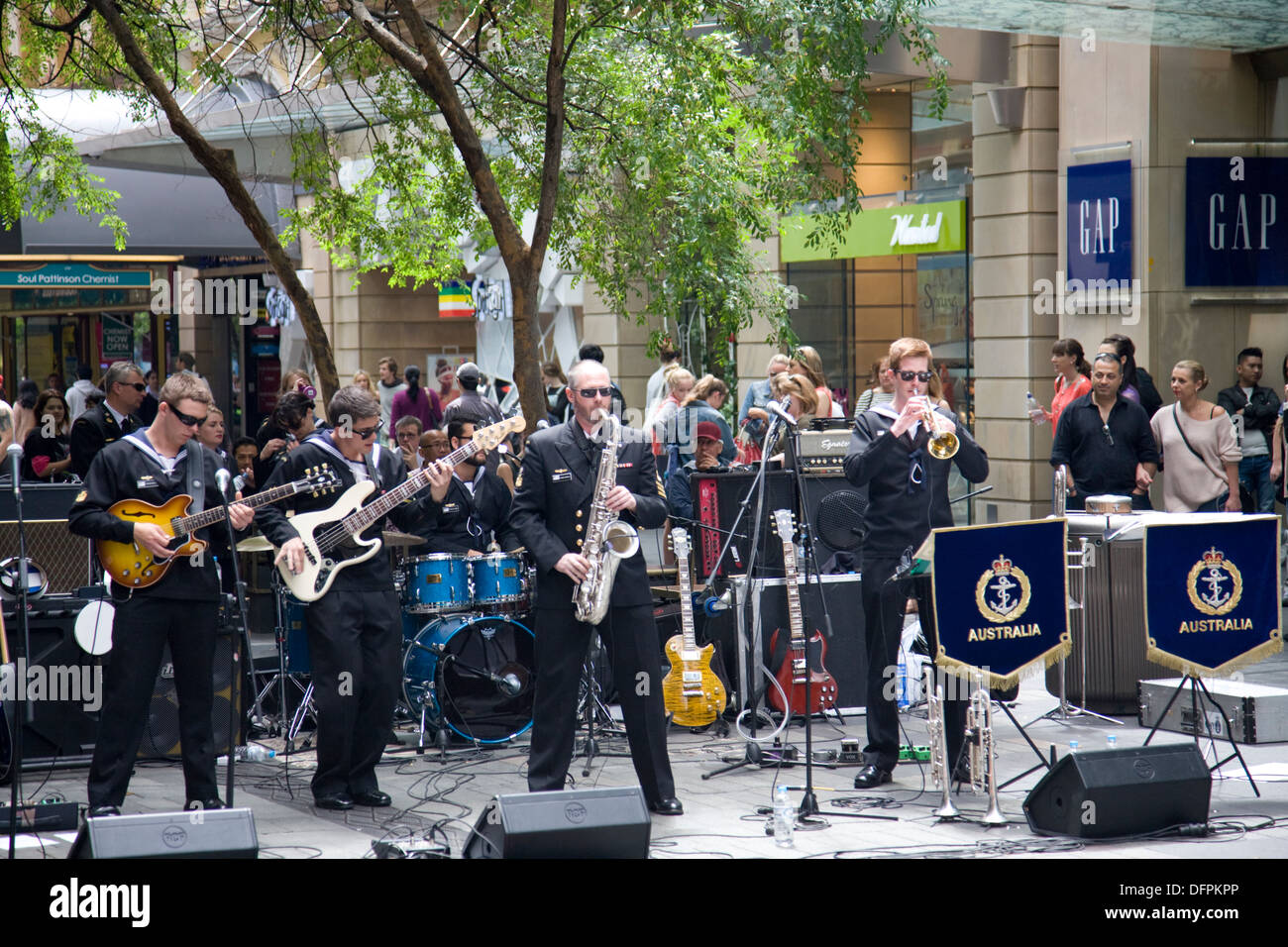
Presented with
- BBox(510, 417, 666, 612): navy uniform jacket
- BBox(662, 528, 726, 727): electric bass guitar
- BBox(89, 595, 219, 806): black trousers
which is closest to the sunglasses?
BBox(89, 595, 219, 806): black trousers

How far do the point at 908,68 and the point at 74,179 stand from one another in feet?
28.9

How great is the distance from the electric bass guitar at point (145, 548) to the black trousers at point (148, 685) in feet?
0.42

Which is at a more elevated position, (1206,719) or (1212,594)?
(1212,594)

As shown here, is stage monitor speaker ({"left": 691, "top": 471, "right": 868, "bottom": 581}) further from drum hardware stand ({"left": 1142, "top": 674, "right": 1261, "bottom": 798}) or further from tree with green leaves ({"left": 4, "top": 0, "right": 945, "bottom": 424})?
tree with green leaves ({"left": 4, "top": 0, "right": 945, "bottom": 424})

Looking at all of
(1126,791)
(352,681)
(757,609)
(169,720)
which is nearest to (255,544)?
(169,720)

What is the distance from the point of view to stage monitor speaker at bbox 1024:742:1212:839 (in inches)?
258

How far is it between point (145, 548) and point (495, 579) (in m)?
2.61

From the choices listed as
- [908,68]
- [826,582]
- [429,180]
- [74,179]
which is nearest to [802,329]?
[908,68]

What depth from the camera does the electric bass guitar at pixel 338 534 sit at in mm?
7754

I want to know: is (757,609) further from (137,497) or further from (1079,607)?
(137,497)

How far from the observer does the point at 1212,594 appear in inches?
315

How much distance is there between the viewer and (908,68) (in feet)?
51.3
